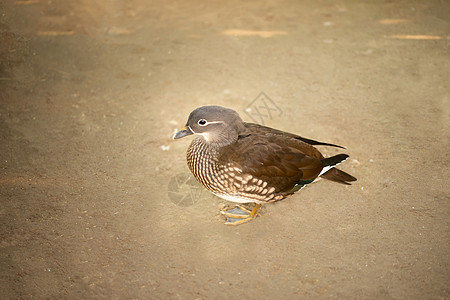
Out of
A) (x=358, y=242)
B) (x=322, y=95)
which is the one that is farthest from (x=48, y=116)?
(x=358, y=242)

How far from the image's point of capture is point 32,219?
307 cm

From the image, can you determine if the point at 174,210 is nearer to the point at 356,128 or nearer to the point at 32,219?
the point at 32,219

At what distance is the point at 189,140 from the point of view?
12.6 feet

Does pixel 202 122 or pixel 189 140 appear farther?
pixel 189 140

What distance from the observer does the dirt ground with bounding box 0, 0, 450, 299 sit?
2746 millimetres

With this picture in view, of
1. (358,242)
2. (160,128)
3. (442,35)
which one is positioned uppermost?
(442,35)

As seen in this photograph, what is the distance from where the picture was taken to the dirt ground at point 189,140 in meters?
2.75

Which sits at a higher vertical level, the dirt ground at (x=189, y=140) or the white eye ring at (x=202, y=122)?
the white eye ring at (x=202, y=122)

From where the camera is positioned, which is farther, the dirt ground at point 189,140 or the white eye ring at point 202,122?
the white eye ring at point 202,122

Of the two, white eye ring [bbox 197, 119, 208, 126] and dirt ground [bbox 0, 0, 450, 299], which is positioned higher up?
white eye ring [bbox 197, 119, 208, 126]

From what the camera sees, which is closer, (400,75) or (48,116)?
(48,116)

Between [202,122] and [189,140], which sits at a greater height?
[202,122]

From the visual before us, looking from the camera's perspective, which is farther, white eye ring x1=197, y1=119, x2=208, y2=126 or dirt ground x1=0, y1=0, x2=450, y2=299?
white eye ring x1=197, y1=119, x2=208, y2=126

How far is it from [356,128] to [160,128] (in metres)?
1.78
